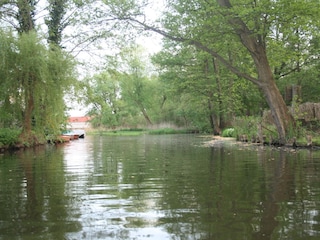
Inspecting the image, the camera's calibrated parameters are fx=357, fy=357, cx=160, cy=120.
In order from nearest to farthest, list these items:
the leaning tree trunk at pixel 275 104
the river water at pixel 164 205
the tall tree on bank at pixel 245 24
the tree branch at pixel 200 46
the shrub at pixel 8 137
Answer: the river water at pixel 164 205
the tall tree on bank at pixel 245 24
the leaning tree trunk at pixel 275 104
the tree branch at pixel 200 46
the shrub at pixel 8 137

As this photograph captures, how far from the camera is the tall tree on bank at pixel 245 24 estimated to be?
51.1 feet

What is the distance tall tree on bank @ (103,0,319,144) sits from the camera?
15570 mm

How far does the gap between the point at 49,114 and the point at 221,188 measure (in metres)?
17.7

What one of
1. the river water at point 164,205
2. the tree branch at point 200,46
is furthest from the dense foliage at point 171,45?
the river water at point 164,205

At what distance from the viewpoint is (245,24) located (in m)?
17.9

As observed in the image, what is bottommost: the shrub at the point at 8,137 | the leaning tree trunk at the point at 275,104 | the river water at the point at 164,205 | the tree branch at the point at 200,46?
the river water at the point at 164,205

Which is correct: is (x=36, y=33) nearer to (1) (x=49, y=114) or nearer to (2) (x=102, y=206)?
(1) (x=49, y=114)

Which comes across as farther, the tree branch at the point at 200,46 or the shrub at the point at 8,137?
the shrub at the point at 8,137

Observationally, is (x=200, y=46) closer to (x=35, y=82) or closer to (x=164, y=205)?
(x=35, y=82)

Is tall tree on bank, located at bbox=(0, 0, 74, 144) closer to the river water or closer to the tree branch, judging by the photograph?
the tree branch

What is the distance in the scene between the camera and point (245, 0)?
16.5 m

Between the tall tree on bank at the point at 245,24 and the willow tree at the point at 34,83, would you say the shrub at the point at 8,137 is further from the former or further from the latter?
the tall tree on bank at the point at 245,24

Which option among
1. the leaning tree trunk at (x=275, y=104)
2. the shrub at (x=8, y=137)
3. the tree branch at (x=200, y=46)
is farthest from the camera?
the shrub at (x=8, y=137)

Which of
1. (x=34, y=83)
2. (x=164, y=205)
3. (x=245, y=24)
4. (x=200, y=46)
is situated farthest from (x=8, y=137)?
(x=164, y=205)
